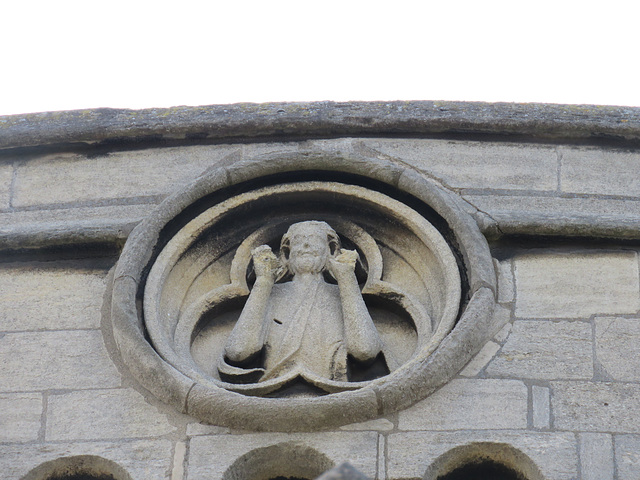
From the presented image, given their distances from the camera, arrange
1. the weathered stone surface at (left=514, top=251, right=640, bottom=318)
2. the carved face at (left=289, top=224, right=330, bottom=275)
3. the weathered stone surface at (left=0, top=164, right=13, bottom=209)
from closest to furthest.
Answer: the weathered stone surface at (left=514, top=251, right=640, bottom=318) → the carved face at (left=289, top=224, right=330, bottom=275) → the weathered stone surface at (left=0, top=164, right=13, bottom=209)

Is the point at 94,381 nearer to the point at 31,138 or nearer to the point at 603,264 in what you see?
the point at 31,138

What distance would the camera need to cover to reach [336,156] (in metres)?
7.78

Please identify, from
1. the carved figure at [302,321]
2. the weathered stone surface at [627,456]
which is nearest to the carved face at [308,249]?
the carved figure at [302,321]

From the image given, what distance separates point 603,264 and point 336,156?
5.03 feet

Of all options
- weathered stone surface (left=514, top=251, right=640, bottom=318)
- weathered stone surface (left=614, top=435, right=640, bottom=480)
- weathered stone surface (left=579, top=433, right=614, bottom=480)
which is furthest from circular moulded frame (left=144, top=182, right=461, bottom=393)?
weathered stone surface (left=614, top=435, right=640, bottom=480)

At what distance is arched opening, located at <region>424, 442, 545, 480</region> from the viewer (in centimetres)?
638

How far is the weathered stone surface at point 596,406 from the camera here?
21.4ft

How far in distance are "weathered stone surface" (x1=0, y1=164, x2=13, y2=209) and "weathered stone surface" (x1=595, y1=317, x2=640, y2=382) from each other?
335 cm

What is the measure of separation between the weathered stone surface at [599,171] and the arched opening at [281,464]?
2.34 meters

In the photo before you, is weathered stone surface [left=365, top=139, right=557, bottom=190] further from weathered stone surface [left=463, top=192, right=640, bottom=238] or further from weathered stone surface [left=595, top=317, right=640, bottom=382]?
weathered stone surface [left=595, top=317, right=640, bottom=382]

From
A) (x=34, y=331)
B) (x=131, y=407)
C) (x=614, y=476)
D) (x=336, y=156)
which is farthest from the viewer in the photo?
(x=336, y=156)

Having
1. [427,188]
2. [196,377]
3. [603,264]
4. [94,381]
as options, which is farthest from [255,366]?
[603,264]

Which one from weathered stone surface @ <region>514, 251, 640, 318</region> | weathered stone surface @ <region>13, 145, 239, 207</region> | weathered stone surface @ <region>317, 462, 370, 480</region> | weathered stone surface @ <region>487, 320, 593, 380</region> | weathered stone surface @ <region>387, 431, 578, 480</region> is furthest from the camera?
weathered stone surface @ <region>13, 145, 239, 207</region>

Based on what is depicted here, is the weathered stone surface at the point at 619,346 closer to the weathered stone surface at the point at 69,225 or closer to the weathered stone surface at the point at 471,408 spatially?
the weathered stone surface at the point at 471,408
